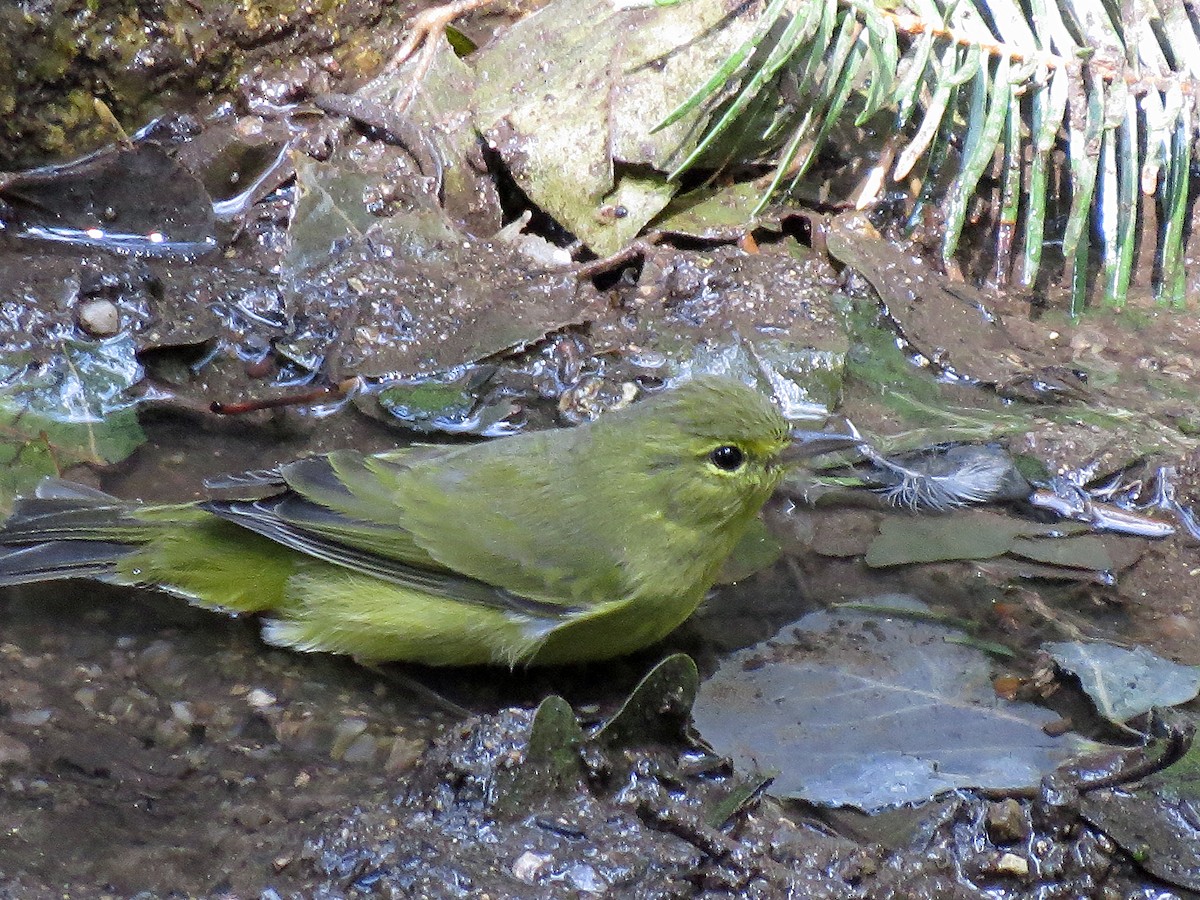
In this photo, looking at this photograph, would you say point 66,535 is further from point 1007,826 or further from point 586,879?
point 1007,826

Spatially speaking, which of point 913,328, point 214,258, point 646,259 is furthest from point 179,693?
point 913,328

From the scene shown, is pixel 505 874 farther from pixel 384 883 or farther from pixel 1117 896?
pixel 1117 896

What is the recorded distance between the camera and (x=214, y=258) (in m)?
4.62

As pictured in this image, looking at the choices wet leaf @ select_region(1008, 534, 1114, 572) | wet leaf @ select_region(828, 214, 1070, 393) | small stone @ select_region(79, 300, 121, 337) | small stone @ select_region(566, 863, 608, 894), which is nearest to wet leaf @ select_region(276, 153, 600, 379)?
small stone @ select_region(79, 300, 121, 337)

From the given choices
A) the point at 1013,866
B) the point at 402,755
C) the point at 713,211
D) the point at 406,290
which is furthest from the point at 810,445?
the point at 713,211

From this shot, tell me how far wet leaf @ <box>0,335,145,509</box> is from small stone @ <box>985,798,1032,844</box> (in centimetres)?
258

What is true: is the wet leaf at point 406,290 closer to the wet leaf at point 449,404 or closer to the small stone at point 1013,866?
the wet leaf at point 449,404

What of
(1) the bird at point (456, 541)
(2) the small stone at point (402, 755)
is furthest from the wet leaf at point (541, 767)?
(1) the bird at point (456, 541)

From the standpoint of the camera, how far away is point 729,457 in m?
3.49

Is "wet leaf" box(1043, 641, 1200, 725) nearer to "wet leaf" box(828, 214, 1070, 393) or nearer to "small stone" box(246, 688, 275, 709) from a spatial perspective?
"wet leaf" box(828, 214, 1070, 393)

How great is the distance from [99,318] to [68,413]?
17.0 inches

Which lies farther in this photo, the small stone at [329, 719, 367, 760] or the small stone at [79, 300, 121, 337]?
the small stone at [79, 300, 121, 337]

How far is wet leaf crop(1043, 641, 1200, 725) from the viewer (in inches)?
120

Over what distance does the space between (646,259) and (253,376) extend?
1485 millimetres
